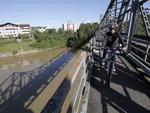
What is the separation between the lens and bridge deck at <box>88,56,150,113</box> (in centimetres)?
Answer: 442

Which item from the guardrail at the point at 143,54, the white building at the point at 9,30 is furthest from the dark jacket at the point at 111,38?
the white building at the point at 9,30

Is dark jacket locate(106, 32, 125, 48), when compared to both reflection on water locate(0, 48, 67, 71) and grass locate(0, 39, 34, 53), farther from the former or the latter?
grass locate(0, 39, 34, 53)

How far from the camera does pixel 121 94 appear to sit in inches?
211

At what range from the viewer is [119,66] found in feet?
28.0

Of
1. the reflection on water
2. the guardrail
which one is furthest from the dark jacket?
the reflection on water

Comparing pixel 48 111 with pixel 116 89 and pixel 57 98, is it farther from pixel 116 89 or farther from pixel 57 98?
pixel 116 89

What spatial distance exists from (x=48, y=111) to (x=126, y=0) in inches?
530

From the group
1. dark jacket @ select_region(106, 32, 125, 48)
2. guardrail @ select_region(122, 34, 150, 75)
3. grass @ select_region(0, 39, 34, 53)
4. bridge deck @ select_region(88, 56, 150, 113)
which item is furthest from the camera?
grass @ select_region(0, 39, 34, 53)

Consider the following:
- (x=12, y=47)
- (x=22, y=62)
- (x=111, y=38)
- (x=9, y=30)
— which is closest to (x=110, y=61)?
(x=111, y=38)

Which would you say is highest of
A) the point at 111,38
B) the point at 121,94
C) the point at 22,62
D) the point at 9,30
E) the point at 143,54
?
the point at 111,38

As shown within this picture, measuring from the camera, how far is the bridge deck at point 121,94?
442 centimetres

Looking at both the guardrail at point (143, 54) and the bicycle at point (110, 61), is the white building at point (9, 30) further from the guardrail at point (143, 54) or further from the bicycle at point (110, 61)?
the bicycle at point (110, 61)

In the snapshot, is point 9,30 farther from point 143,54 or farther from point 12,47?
point 143,54

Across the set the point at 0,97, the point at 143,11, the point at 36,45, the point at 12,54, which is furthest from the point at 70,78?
the point at 36,45
